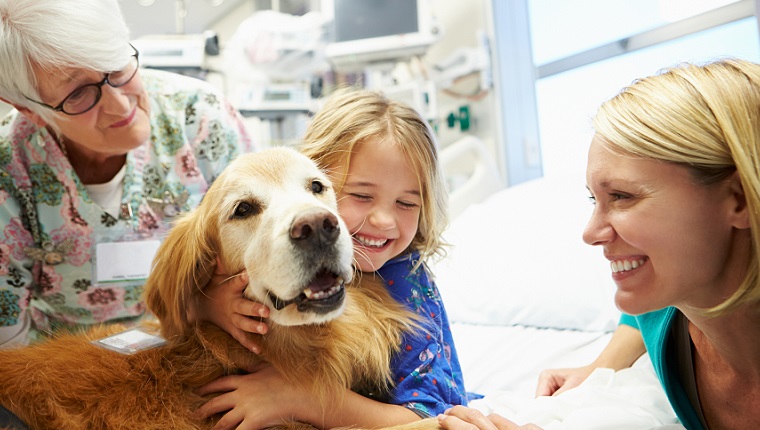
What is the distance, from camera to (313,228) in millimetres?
995

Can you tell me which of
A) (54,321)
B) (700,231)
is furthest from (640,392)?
(54,321)

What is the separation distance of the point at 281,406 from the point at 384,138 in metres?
0.64

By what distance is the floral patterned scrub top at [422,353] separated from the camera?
1.20 meters

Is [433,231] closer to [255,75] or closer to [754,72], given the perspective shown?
[754,72]

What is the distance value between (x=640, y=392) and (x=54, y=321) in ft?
5.43

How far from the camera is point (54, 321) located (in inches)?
70.6

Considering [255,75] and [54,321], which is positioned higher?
[255,75]

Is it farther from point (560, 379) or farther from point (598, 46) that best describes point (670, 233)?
point (598, 46)

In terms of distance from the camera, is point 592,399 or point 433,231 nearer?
point 592,399

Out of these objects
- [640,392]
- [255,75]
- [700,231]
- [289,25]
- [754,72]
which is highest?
[289,25]

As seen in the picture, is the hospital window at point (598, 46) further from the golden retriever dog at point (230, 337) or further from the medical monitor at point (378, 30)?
the golden retriever dog at point (230, 337)

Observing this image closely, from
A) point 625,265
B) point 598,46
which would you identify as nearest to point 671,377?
point 625,265

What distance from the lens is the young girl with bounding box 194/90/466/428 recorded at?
3.68 ft

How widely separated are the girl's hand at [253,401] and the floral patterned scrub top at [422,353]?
0.21 metres
